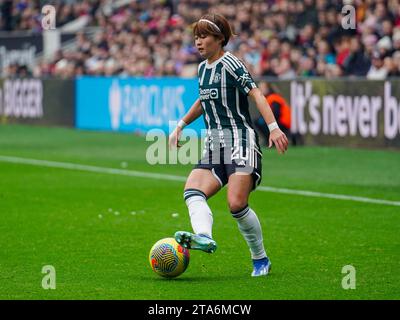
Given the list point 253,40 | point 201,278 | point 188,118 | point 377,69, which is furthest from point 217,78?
point 253,40

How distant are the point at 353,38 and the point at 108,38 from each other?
1302 cm

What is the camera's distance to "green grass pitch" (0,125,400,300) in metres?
8.41

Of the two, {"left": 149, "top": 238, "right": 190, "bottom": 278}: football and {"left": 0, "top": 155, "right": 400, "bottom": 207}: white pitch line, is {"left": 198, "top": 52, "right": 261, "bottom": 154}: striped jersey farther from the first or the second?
{"left": 0, "top": 155, "right": 400, "bottom": 207}: white pitch line

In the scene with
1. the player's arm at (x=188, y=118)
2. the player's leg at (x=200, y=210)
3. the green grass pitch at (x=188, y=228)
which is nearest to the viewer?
the player's leg at (x=200, y=210)

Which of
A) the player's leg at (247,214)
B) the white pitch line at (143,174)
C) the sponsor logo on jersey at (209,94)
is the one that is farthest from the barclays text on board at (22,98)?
the player's leg at (247,214)

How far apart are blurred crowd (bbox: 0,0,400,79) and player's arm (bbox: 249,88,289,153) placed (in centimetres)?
1306

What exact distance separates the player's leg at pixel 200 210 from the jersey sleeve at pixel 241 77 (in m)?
0.75

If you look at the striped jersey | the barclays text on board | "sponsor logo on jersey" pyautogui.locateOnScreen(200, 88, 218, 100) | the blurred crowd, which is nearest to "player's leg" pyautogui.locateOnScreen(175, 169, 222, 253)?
the striped jersey

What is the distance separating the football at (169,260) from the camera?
29.0 ft

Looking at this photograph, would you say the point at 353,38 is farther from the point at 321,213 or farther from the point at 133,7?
the point at 133,7

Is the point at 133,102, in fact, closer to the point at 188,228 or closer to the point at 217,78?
the point at 188,228

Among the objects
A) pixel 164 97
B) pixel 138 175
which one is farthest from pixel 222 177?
pixel 164 97

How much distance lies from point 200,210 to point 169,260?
0.51m

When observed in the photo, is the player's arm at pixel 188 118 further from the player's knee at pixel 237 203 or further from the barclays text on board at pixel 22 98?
the barclays text on board at pixel 22 98
